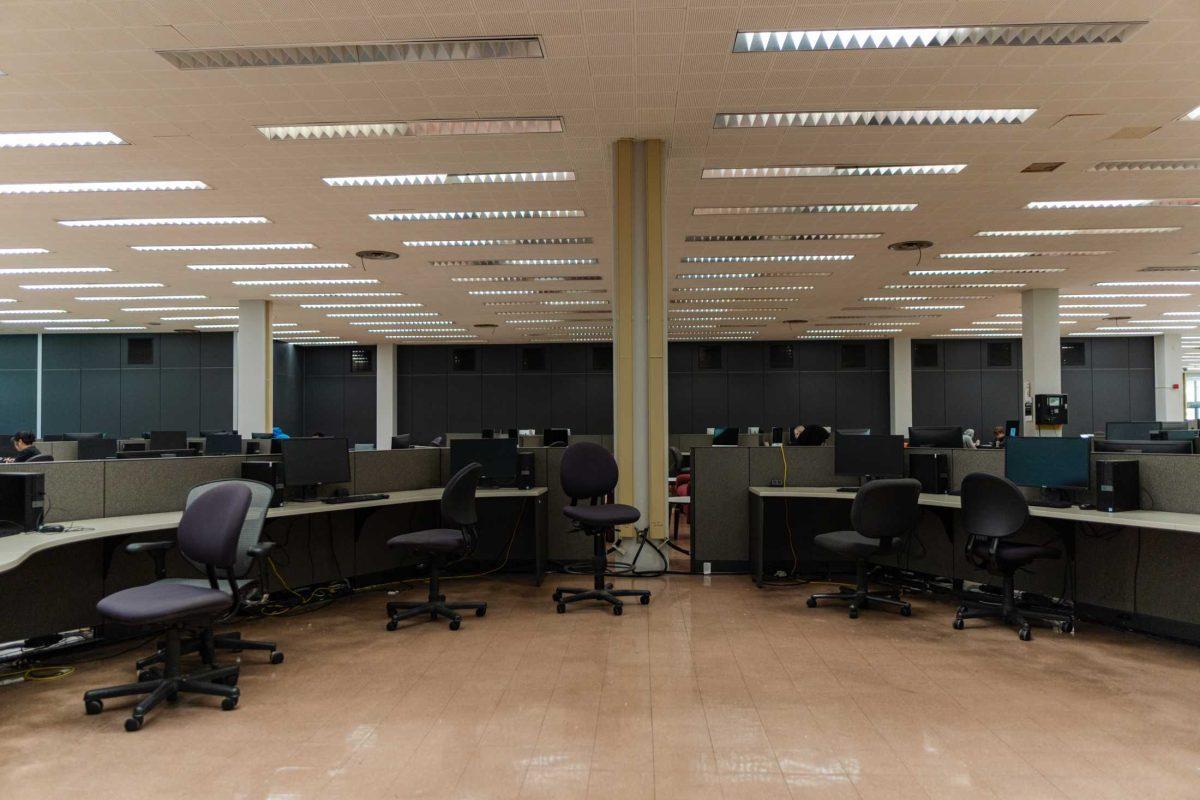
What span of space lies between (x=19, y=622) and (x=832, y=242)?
7995 mm

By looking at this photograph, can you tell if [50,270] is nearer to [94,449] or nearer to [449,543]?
[94,449]

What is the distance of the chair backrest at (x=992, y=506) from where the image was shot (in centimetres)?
407

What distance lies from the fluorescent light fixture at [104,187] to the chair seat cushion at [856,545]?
5703 millimetres

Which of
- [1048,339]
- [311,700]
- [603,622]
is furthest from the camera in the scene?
[1048,339]

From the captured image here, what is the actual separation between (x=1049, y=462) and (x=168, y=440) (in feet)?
31.8

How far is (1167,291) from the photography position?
1145 centimetres

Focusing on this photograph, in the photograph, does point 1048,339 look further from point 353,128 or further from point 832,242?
point 353,128

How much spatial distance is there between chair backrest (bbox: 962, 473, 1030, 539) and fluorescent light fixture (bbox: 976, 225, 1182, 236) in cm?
482

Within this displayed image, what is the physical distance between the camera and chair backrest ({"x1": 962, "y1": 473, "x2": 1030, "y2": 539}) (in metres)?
4.07

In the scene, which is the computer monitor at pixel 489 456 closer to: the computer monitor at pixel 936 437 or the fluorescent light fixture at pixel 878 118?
the fluorescent light fixture at pixel 878 118

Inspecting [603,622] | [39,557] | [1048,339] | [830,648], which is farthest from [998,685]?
[1048,339]

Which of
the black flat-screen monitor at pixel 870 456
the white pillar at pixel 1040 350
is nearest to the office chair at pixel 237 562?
the black flat-screen monitor at pixel 870 456

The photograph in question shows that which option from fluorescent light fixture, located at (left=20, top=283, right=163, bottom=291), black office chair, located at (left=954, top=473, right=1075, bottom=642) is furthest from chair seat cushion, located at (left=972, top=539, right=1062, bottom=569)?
fluorescent light fixture, located at (left=20, top=283, right=163, bottom=291)

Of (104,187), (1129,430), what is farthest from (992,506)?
(104,187)
